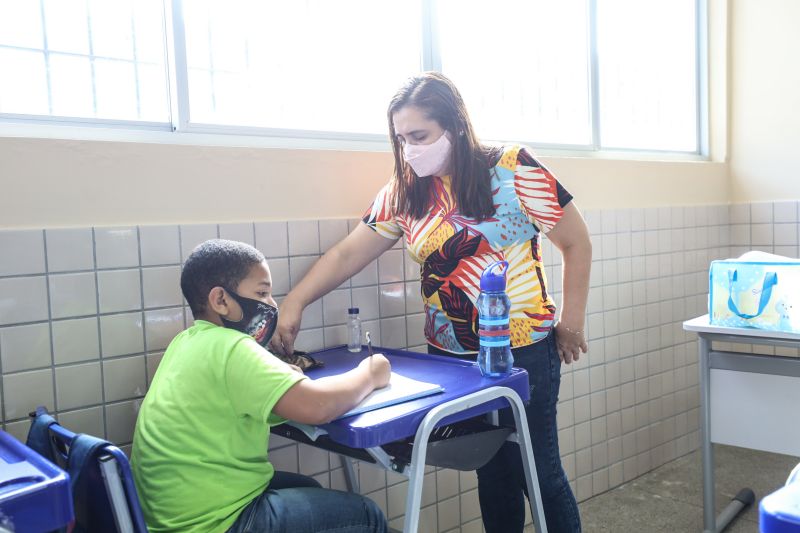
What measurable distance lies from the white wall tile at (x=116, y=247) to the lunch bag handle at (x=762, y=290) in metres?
1.92

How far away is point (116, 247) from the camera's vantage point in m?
1.73

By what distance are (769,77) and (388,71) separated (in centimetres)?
232

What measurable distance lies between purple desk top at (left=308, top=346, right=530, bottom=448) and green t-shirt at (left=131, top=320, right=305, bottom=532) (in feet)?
0.51

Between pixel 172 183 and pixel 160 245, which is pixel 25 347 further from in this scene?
pixel 172 183

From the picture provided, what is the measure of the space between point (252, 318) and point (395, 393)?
13.8 inches

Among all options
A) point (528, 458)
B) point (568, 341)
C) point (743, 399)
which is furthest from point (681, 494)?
point (528, 458)

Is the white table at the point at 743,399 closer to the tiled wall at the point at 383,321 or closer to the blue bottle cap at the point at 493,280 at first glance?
the tiled wall at the point at 383,321

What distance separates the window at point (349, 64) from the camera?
182 cm

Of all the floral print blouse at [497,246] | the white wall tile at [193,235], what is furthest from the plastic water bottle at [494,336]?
the white wall tile at [193,235]

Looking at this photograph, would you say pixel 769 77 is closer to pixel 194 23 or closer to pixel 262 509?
pixel 194 23

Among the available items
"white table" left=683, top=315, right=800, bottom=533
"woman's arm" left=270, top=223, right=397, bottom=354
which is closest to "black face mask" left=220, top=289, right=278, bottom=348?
"woman's arm" left=270, top=223, right=397, bottom=354

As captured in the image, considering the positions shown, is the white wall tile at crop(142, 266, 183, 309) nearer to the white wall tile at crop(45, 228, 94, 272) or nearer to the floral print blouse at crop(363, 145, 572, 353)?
the white wall tile at crop(45, 228, 94, 272)

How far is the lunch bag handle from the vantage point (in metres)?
2.32

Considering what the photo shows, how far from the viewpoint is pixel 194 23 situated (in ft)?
6.61
